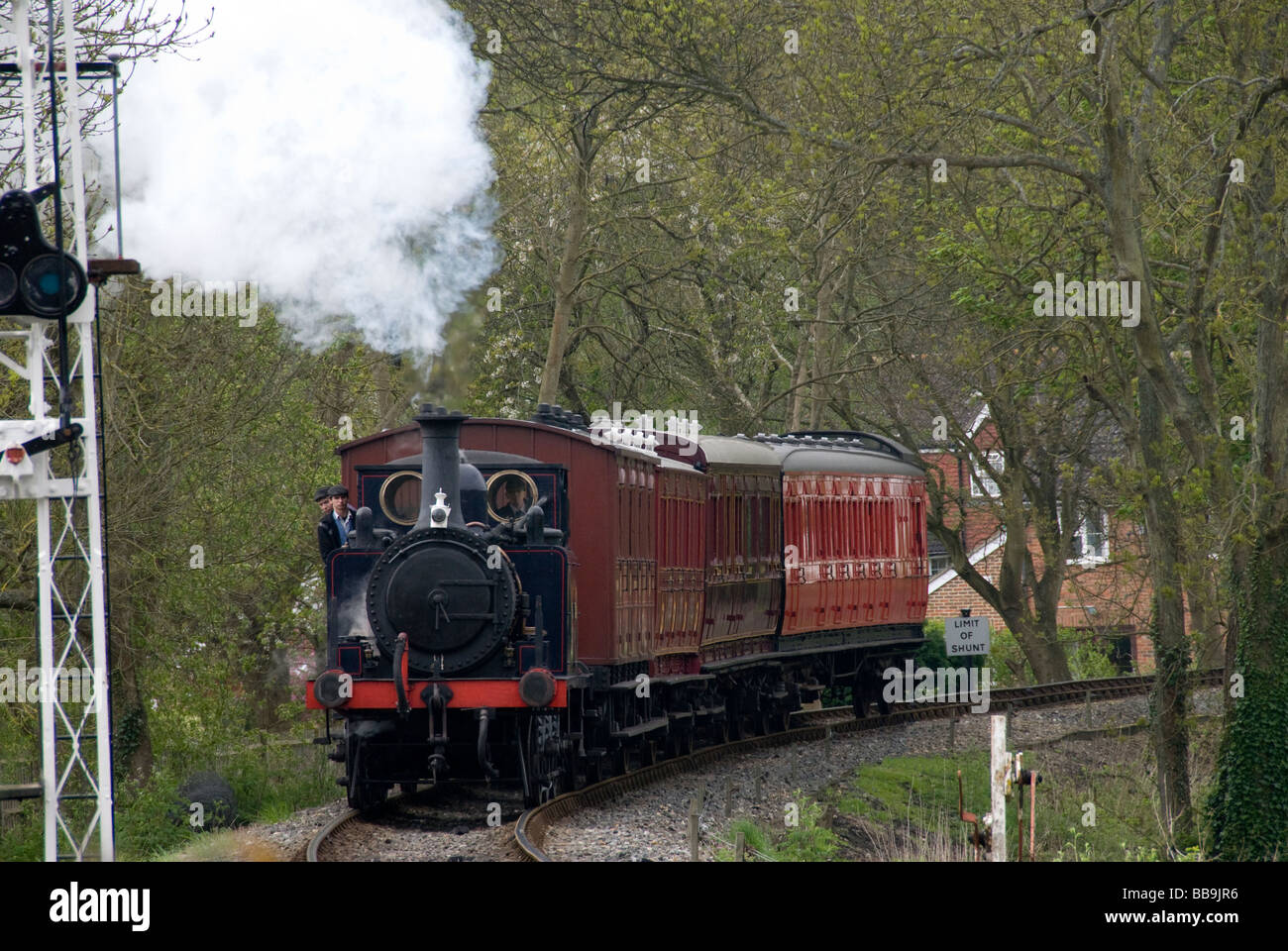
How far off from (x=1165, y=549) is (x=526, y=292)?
11.7 meters

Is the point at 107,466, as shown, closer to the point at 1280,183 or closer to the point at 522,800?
the point at 522,800

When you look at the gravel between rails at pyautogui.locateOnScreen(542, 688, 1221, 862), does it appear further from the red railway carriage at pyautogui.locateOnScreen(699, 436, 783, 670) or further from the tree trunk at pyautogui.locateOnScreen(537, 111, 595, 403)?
the tree trunk at pyautogui.locateOnScreen(537, 111, 595, 403)

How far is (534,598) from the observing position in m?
11.7

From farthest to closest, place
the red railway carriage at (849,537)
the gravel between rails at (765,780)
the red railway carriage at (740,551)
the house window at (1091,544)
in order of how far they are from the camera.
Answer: the house window at (1091,544) < the red railway carriage at (849,537) < the red railway carriage at (740,551) < the gravel between rails at (765,780)

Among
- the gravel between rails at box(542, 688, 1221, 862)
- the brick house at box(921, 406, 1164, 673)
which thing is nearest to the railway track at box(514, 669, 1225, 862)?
the gravel between rails at box(542, 688, 1221, 862)

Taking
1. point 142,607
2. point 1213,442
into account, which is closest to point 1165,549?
point 1213,442

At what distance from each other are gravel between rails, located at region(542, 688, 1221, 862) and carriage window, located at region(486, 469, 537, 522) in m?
2.34

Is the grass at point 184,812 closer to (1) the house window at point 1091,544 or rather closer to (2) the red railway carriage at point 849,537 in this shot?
(2) the red railway carriage at point 849,537

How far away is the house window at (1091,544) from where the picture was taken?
2941 centimetres

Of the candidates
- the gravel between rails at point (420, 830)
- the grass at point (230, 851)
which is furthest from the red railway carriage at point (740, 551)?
the grass at point (230, 851)

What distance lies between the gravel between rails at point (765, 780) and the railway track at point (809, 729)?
0.13m

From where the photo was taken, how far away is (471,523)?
12023 millimetres

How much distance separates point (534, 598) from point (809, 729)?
7.75m
